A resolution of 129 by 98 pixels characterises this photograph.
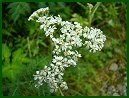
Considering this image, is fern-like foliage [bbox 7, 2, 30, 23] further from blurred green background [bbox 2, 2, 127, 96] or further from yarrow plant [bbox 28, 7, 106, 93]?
yarrow plant [bbox 28, 7, 106, 93]

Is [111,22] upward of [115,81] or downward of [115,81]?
upward

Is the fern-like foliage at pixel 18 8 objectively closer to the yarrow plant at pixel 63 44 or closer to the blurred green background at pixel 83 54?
the blurred green background at pixel 83 54

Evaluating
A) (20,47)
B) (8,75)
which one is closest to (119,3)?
(20,47)

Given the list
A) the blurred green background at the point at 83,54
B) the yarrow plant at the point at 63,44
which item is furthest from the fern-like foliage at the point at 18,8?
the yarrow plant at the point at 63,44

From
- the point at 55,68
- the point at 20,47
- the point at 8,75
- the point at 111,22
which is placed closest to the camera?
the point at 55,68

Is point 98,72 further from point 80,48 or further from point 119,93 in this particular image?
point 80,48

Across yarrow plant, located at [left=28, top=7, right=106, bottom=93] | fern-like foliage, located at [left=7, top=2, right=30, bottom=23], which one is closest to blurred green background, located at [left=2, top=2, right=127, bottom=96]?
fern-like foliage, located at [left=7, top=2, right=30, bottom=23]
